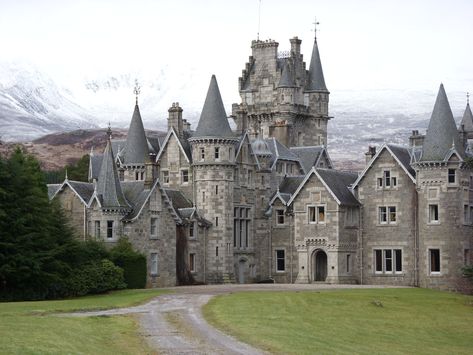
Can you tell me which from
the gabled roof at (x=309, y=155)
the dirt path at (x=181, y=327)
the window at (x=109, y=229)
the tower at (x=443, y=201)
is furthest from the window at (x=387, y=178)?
the window at (x=109, y=229)

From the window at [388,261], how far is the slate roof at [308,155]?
625 inches

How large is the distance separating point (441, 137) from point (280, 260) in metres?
17.6

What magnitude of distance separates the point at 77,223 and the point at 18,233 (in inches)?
615

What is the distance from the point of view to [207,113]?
9019 cm

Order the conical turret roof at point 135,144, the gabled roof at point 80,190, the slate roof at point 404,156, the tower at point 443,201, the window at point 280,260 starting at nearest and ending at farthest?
1. the tower at point 443,201
2. the gabled roof at point 80,190
3. the slate roof at point 404,156
4. the window at point 280,260
5. the conical turret roof at point 135,144

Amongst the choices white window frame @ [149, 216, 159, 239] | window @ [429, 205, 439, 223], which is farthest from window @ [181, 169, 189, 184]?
window @ [429, 205, 439, 223]

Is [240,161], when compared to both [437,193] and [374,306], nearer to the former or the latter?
[437,193]

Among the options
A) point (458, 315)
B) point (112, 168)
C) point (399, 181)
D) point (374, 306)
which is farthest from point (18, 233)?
point (399, 181)

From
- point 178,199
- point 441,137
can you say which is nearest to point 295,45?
point 178,199

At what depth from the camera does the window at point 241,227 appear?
9231 cm

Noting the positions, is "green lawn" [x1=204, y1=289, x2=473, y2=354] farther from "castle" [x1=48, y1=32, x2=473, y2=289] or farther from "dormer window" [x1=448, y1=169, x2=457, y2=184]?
"dormer window" [x1=448, y1=169, x2=457, y2=184]

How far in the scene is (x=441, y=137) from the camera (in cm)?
8356

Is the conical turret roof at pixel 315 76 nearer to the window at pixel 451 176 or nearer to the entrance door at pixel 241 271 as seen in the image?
the entrance door at pixel 241 271

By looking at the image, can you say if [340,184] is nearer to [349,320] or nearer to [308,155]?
[308,155]
